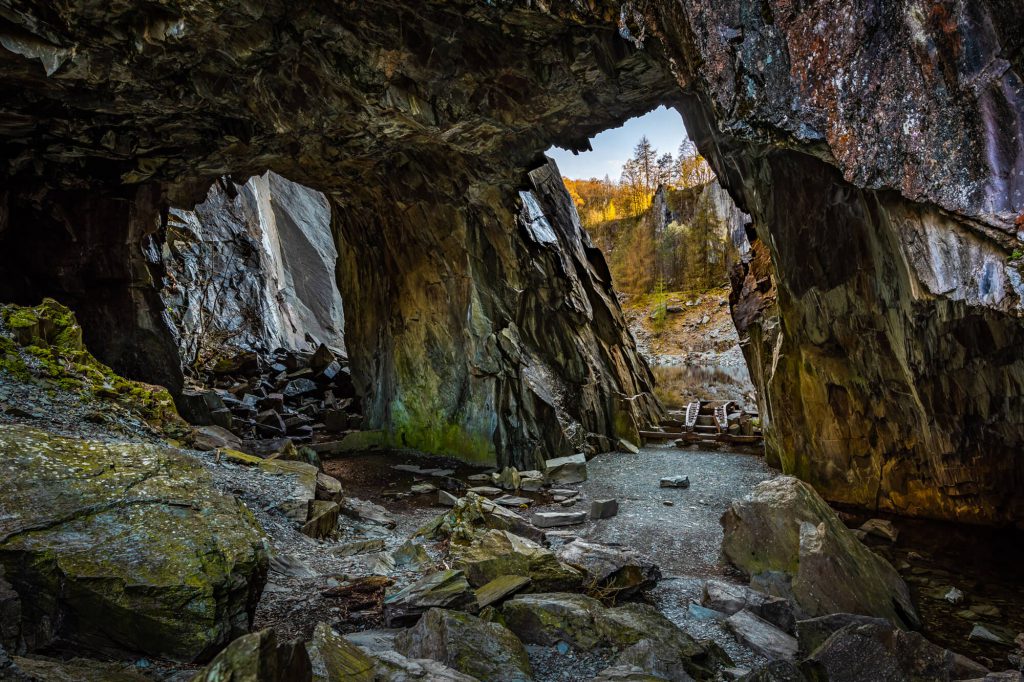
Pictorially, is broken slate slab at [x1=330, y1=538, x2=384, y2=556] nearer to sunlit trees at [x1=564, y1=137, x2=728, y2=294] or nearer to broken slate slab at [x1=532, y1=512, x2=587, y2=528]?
broken slate slab at [x1=532, y1=512, x2=587, y2=528]

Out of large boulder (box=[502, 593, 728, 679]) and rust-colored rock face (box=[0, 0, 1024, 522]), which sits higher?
rust-colored rock face (box=[0, 0, 1024, 522])

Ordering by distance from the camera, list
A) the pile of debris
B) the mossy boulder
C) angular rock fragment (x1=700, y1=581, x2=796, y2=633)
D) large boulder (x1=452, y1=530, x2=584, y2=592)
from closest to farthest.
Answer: the mossy boulder, angular rock fragment (x1=700, y1=581, x2=796, y2=633), large boulder (x1=452, y1=530, x2=584, y2=592), the pile of debris

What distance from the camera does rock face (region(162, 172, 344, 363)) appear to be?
23.6 meters

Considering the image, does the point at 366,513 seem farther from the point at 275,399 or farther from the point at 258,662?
the point at 275,399

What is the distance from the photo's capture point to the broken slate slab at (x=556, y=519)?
834cm

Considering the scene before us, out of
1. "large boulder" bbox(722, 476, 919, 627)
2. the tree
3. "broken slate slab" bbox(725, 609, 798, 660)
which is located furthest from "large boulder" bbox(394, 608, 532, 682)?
the tree

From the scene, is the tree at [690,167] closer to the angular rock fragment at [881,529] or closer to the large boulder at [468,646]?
the angular rock fragment at [881,529]

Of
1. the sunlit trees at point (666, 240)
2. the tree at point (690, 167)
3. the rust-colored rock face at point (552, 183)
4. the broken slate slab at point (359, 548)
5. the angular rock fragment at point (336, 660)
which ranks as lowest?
the broken slate slab at point (359, 548)

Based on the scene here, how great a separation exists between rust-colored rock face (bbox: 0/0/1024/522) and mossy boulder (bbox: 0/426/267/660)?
19.6ft

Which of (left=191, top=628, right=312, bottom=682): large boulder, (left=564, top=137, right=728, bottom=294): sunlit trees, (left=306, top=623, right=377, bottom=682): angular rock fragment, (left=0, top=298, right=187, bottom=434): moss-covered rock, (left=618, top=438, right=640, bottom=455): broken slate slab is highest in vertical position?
(left=564, top=137, right=728, bottom=294): sunlit trees

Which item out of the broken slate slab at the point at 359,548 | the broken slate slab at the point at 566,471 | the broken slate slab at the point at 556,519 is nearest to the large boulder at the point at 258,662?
the broken slate slab at the point at 359,548

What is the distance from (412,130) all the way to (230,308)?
19.0 metres

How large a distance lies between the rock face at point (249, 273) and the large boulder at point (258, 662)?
18.7 m

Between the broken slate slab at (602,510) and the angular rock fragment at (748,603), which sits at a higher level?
the angular rock fragment at (748,603)
